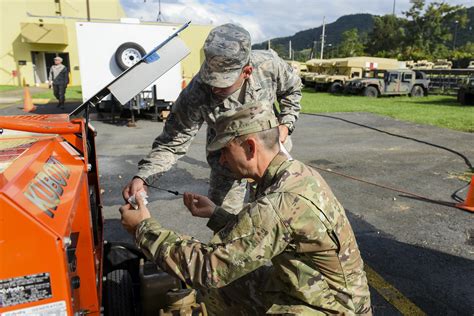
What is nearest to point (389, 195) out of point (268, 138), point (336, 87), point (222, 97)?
point (222, 97)

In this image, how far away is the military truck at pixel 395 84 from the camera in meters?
20.4

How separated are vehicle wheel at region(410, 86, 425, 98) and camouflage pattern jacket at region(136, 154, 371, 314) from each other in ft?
70.4

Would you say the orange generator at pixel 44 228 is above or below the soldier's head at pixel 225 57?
below

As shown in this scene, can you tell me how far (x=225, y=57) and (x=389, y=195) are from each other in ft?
12.1

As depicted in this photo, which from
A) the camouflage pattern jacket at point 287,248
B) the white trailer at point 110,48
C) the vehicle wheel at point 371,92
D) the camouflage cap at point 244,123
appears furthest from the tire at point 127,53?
the vehicle wheel at point 371,92

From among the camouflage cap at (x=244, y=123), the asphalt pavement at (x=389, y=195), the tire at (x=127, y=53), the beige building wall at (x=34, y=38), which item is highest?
the beige building wall at (x=34, y=38)

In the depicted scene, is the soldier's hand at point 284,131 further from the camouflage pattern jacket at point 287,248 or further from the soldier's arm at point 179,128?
the camouflage pattern jacket at point 287,248

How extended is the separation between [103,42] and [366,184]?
8489 mm

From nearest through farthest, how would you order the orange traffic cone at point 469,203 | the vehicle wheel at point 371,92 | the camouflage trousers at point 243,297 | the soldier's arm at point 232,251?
the soldier's arm at point 232,251 < the camouflage trousers at point 243,297 < the orange traffic cone at point 469,203 < the vehicle wheel at point 371,92

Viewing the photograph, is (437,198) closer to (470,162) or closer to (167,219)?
(470,162)

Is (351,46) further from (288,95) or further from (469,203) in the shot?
(288,95)

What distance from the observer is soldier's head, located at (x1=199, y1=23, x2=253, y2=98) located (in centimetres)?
227

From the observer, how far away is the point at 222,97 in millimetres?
2658

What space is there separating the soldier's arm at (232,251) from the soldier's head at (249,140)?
218 mm
